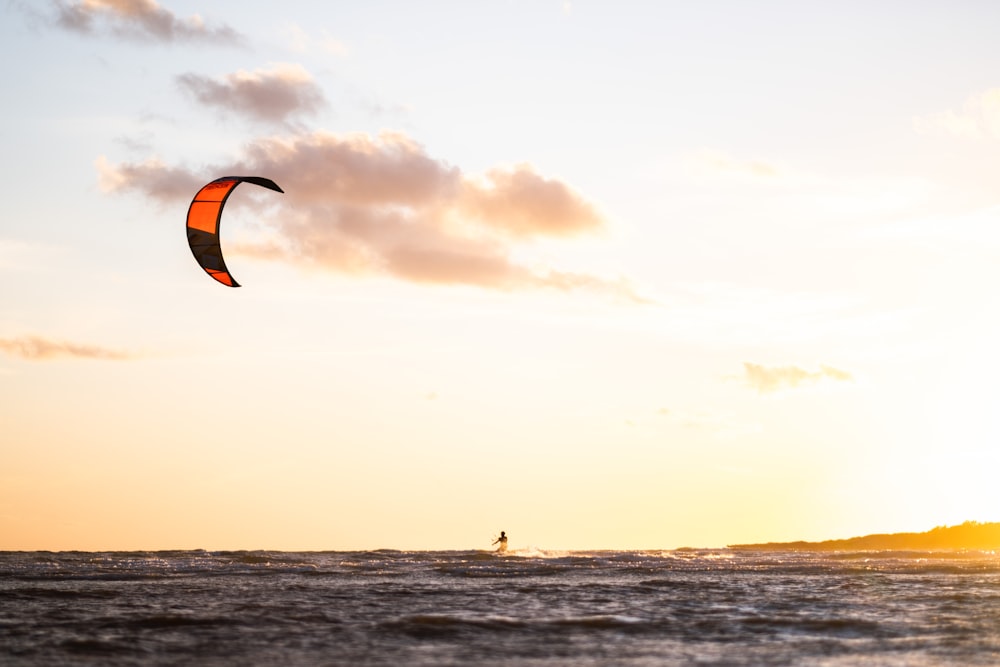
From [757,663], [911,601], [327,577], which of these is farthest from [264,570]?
[757,663]

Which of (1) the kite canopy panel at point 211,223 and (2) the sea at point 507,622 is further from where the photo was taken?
(1) the kite canopy panel at point 211,223

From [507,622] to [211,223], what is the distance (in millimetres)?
11220

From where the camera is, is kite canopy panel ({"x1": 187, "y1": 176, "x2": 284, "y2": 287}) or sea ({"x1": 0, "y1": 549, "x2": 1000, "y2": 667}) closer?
sea ({"x1": 0, "y1": 549, "x2": 1000, "y2": 667})

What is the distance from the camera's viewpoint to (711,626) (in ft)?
48.2

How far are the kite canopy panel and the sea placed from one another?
21.4 feet

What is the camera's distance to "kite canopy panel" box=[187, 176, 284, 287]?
21.0 meters

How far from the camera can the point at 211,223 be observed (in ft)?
71.2

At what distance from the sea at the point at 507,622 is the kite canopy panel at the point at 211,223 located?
6.52 m

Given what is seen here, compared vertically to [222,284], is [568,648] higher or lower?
lower

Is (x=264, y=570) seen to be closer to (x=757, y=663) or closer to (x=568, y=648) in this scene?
(x=568, y=648)

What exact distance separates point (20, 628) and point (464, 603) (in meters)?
7.15

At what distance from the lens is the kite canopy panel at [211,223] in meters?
21.0

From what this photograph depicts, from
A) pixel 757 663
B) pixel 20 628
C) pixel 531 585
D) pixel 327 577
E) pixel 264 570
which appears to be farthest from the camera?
pixel 264 570

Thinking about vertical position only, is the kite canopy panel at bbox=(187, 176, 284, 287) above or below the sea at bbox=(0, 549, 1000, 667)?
above
